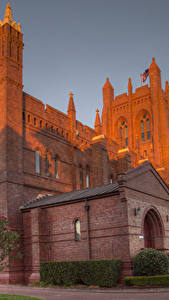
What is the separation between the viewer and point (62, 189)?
29.5 m

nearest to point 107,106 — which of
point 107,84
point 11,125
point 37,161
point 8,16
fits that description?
point 107,84

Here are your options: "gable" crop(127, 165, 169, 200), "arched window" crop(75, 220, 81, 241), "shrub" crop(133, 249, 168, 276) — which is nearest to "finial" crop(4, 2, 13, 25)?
"gable" crop(127, 165, 169, 200)

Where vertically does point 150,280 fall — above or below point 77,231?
below

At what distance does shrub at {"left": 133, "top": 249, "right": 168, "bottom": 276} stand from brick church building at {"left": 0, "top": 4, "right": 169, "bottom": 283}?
578 millimetres

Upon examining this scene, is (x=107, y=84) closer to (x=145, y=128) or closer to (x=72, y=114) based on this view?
(x=145, y=128)

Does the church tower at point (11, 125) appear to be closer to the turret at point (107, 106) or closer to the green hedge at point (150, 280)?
the green hedge at point (150, 280)

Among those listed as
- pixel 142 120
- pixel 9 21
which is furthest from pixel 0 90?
pixel 142 120

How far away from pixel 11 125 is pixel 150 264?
13.8 metres

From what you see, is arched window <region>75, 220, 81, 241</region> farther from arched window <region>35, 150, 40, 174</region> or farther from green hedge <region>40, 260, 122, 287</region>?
arched window <region>35, 150, 40, 174</region>

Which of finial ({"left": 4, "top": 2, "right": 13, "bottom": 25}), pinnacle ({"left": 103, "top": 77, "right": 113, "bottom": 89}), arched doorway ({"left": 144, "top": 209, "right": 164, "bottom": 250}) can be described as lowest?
arched doorway ({"left": 144, "top": 209, "right": 164, "bottom": 250})

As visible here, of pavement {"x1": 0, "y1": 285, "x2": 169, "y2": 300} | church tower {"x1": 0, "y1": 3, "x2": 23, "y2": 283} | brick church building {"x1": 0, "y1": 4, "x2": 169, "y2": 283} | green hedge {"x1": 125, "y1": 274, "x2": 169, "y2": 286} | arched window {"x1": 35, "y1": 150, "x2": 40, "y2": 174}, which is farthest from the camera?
arched window {"x1": 35, "y1": 150, "x2": 40, "y2": 174}

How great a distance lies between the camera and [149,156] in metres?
54.2

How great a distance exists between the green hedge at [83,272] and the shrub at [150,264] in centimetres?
98

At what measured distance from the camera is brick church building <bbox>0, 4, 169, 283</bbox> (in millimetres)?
20125
